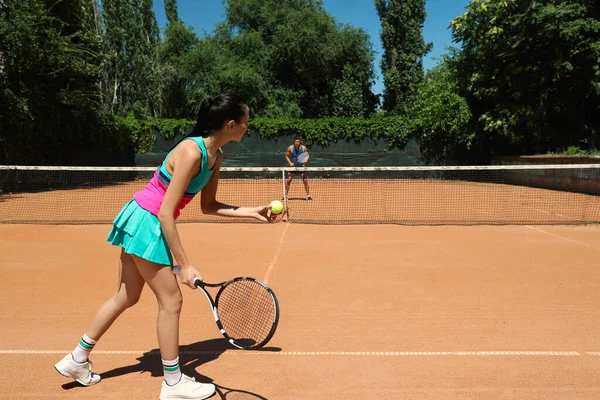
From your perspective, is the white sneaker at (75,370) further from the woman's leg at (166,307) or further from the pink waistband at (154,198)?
the pink waistband at (154,198)

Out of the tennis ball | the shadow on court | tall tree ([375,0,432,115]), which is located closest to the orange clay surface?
the shadow on court

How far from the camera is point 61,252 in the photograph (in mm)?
7094

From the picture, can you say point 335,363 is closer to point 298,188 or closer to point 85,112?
point 298,188

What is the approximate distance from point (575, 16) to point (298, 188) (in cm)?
1121

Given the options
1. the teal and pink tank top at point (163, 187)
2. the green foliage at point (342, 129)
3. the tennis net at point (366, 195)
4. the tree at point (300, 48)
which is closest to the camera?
the teal and pink tank top at point (163, 187)

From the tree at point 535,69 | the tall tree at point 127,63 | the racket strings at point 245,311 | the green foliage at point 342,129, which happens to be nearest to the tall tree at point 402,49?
the green foliage at point 342,129

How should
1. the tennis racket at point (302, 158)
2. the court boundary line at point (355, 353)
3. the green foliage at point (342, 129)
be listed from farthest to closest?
the green foliage at point (342, 129)
the tennis racket at point (302, 158)
the court boundary line at point (355, 353)

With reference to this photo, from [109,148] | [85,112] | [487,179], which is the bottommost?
[487,179]

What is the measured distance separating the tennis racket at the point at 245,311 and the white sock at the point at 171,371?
314mm

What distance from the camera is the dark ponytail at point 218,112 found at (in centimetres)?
273

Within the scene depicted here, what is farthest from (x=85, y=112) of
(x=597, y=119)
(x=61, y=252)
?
(x=597, y=119)

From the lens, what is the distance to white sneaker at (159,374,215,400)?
2.78 metres

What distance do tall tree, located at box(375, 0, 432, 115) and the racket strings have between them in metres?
32.5

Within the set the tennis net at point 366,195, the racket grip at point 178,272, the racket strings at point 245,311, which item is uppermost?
the racket grip at point 178,272
